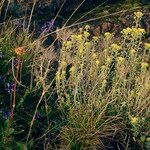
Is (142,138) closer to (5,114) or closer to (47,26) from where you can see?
(5,114)

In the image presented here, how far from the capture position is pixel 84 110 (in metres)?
4.27

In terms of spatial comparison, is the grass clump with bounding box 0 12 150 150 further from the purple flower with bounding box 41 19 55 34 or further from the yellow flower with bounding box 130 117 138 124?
the purple flower with bounding box 41 19 55 34

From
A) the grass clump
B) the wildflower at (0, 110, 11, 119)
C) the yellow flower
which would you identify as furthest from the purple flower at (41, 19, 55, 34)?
the yellow flower

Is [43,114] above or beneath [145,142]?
above

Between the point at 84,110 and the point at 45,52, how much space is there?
0.86 m

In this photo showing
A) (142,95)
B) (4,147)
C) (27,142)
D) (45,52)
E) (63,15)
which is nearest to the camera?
(4,147)

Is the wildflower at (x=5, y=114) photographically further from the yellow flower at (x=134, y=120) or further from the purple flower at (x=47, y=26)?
the purple flower at (x=47, y=26)

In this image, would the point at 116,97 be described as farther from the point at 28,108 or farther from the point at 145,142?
the point at 28,108

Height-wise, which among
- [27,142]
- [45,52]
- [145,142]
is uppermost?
[45,52]

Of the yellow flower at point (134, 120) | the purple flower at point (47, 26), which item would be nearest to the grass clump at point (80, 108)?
the yellow flower at point (134, 120)

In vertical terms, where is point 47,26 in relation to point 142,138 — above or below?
→ above

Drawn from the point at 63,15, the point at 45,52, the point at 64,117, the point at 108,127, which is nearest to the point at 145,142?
the point at 108,127

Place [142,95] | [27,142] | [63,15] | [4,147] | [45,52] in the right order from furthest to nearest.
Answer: [63,15] < [45,52] < [142,95] < [27,142] < [4,147]

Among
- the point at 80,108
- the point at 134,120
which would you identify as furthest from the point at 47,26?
the point at 134,120
